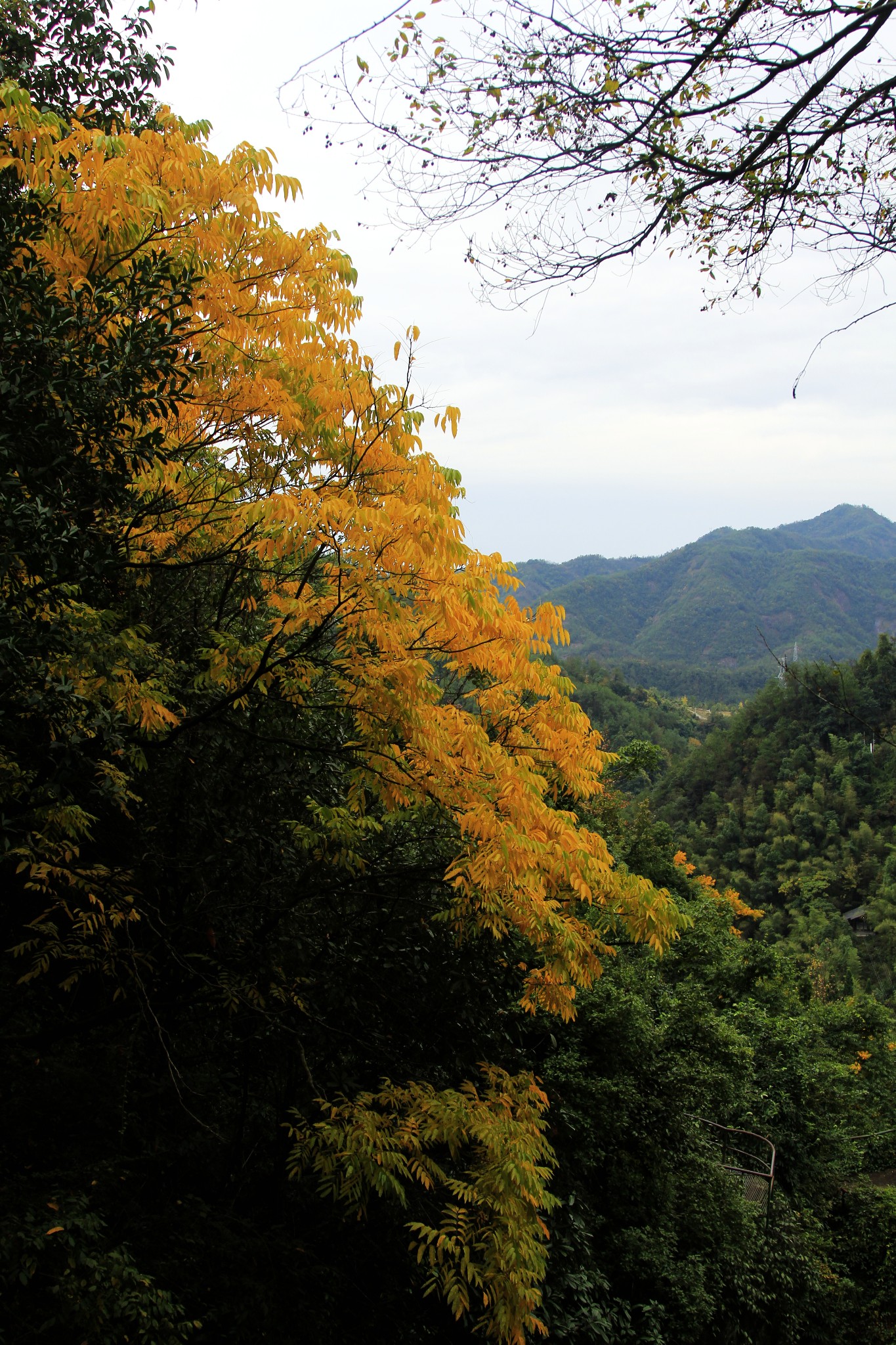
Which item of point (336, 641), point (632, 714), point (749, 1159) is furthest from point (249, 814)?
point (632, 714)

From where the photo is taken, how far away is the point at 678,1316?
6934 mm

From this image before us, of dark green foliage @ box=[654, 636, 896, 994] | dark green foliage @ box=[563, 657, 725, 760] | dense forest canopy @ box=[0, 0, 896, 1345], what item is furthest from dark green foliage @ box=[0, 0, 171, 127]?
dark green foliage @ box=[563, 657, 725, 760]

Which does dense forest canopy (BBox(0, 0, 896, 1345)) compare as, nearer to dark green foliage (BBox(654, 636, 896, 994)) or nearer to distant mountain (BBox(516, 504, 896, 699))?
dark green foliage (BBox(654, 636, 896, 994))

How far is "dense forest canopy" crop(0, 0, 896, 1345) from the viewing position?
3.58m

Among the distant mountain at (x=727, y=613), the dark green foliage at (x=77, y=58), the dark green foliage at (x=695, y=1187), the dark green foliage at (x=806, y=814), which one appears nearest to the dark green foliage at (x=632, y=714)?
the dark green foliage at (x=806, y=814)

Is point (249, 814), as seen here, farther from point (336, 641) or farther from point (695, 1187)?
point (695, 1187)

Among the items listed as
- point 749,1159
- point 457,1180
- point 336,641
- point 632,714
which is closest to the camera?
point 457,1180

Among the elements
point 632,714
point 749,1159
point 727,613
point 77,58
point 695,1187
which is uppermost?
point 77,58

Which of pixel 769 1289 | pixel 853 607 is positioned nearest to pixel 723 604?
pixel 853 607

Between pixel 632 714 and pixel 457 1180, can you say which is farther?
pixel 632 714

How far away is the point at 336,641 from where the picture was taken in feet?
15.6

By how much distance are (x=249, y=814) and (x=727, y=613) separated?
17583cm

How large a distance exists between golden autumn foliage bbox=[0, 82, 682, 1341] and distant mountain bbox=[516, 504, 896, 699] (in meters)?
132

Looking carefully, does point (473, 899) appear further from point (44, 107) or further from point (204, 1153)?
point (44, 107)
